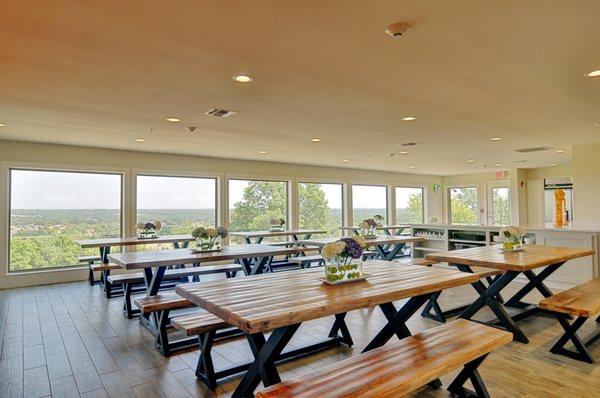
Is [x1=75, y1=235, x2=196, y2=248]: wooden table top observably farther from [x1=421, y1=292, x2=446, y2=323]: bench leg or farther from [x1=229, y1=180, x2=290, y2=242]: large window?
[x1=421, y1=292, x2=446, y2=323]: bench leg

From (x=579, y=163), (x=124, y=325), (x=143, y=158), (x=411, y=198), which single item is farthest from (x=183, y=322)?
(x=411, y=198)

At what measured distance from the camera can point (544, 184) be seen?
10.6 metres

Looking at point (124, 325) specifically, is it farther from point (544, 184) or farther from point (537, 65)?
point (544, 184)

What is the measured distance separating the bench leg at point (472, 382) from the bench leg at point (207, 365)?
1573 mm

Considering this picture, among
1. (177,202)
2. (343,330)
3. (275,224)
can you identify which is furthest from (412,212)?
A: (343,330)

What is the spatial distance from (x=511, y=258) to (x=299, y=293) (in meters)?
2.30

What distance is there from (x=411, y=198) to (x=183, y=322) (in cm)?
1035

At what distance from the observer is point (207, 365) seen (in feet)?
8.58

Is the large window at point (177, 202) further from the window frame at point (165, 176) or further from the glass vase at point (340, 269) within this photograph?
the glass vase at point (340, 269)

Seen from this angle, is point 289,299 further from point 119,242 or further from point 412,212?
point 412,212

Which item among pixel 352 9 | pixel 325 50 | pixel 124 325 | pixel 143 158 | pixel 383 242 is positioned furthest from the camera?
pixel 143 158

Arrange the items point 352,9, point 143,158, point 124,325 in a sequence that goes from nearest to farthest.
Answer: point 352,9
point 124,325
point 143,158

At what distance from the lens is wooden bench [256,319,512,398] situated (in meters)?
1.66

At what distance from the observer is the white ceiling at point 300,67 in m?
2.04
